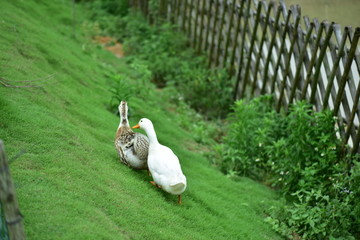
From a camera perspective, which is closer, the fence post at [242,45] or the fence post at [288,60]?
the fence post at [288,60]

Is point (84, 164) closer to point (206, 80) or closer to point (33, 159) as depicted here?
point (33, 159)

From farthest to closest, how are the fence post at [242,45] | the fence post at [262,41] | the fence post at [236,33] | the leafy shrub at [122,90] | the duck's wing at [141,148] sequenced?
the fence post at [236,33]
the fence post at [242,45]
the fence post at [262,41]
the leafy shrub at [122,90]
the duck's wing at [141,148]

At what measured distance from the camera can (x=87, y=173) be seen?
16.8ft

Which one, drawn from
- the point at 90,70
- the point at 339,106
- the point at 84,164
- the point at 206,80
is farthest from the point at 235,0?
the point at 84,164

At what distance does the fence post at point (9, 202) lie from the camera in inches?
126

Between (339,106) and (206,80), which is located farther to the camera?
(206,80)

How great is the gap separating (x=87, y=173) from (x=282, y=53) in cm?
439

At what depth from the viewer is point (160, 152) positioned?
5312 millimetres

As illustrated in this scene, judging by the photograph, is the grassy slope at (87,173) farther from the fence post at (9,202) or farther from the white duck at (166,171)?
the fence post at (9,202)

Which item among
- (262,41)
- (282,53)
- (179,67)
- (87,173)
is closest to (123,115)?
(87,173)

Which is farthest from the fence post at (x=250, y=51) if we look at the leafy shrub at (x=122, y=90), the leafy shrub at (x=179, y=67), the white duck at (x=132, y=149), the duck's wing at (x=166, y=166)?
the duck's wing at (x=166, y=166)

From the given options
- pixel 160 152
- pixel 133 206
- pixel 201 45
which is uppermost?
pixel 201 45

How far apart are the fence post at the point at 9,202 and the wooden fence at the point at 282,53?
4587 millimetres

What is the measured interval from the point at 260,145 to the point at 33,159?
11.8ft
